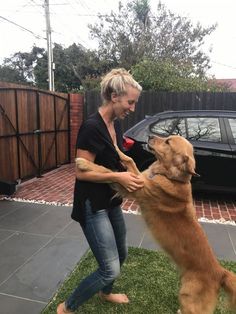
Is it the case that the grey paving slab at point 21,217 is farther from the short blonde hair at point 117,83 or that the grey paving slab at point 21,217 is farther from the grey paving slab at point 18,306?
the short blonde hair at point 117,83

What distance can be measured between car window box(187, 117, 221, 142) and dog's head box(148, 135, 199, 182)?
13.0ft

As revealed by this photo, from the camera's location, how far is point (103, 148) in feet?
8.52

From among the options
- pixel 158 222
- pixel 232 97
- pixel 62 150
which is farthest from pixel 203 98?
pixel 158 222

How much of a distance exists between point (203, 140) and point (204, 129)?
11.1 inches

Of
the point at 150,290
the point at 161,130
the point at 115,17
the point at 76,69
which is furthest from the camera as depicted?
the point at 76,69

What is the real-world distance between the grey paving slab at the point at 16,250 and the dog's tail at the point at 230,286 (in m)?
2.62

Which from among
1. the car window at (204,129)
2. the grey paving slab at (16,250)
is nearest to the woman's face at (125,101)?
the grey paving slab at (16,250)

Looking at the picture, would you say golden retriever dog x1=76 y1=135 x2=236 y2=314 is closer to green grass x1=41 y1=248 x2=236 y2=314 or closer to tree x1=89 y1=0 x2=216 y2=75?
green grass x1=41 y1=248 x2=236 y2=314

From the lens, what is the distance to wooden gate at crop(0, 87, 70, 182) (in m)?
7.86

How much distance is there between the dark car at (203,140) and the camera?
22.4 ft

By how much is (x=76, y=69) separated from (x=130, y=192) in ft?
88.8

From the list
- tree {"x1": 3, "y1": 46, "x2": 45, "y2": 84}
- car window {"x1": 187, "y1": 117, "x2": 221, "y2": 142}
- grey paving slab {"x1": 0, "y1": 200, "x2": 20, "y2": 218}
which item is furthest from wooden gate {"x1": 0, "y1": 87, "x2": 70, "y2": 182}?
tree {"x1": 3, "y1": 46, "x2": 45, "y2": 84}

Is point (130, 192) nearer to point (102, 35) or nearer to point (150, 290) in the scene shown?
point (150, 290)

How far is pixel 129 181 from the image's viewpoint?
2.55 meters
